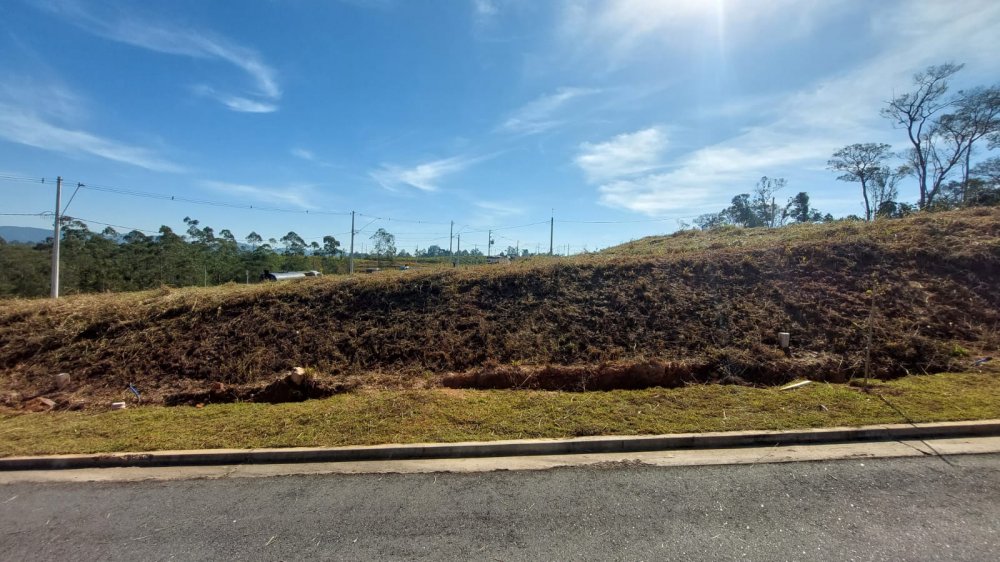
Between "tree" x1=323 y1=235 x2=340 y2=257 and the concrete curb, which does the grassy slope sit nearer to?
the concrete curb

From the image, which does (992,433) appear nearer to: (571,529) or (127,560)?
(571,529)

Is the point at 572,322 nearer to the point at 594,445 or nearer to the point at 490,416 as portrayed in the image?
the point at 490,416

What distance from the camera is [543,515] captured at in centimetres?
293

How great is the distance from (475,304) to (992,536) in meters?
6.45

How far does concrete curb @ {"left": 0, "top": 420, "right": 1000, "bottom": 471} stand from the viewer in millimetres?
3936

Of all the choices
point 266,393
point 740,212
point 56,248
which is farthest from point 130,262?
point 740,212

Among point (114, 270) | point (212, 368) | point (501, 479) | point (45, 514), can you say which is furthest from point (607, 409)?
point (114, 270)

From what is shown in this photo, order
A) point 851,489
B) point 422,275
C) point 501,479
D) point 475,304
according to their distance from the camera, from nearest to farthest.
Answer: point 851,489 → point 501,479 → point 475,304 → point 422,275

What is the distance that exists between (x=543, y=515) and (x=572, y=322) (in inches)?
172

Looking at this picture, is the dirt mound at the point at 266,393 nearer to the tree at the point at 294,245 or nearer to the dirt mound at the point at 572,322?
the dirt mound at the point at 572,322

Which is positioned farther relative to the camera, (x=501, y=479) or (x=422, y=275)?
(x=422, y=275)

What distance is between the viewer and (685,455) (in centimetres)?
378

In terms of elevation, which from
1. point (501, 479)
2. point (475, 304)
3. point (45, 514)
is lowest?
point (45, 514)

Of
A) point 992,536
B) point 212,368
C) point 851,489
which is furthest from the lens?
point 212,368
